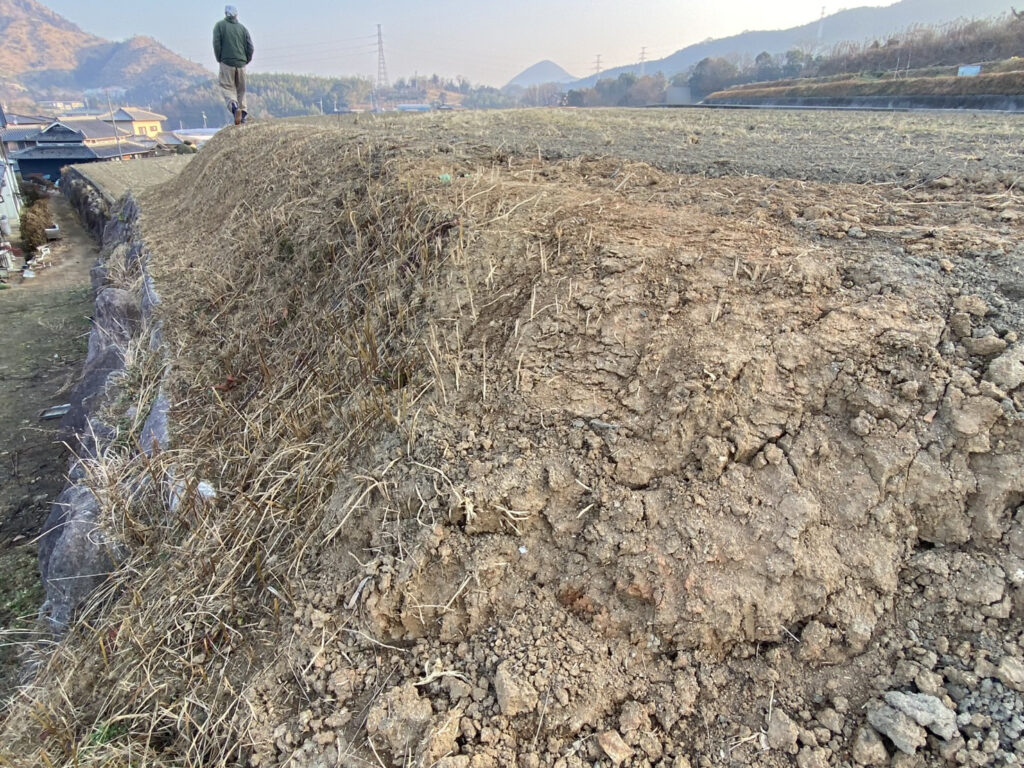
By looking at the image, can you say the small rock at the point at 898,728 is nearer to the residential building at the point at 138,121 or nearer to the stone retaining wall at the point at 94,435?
the stone retaining wall at the point at 94,435

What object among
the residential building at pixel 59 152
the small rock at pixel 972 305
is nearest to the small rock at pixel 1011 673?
the small rock at pixel 972 305

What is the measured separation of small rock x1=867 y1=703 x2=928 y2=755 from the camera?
1.63 m

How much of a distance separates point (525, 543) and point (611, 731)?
2.17ft

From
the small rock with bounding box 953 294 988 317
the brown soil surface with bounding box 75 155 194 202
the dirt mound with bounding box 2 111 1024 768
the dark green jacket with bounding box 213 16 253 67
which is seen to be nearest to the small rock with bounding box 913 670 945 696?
the dirt mound with bounding box 2 111 1024 768

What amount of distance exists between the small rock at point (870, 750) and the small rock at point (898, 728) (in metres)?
0.03

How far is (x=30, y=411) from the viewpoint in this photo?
700 centimetres

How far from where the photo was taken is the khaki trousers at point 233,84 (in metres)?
8.91

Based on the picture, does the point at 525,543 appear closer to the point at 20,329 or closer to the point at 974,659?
the point at 974,659

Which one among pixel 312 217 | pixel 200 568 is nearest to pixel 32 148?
pixel 312 217

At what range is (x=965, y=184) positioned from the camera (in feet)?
11.1

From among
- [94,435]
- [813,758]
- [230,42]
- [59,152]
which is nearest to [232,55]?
[230,42]

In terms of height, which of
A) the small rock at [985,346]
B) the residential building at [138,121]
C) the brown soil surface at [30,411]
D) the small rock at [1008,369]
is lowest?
the brown soil surface at [30,411]

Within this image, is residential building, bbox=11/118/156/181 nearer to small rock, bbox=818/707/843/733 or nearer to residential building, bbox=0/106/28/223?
residential building, bbox=0/106/28/223

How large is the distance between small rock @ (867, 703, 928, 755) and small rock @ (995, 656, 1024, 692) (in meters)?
0.30
